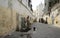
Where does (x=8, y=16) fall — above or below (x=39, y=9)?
below

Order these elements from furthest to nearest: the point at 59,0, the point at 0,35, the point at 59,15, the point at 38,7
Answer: the point at 38,7, the point at 59,0, the point at 59,15, the point at 0,35

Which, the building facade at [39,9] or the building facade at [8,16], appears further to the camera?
the building facade at [39,9]

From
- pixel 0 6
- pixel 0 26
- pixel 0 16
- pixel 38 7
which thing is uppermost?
pixel 38 7

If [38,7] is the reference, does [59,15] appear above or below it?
below

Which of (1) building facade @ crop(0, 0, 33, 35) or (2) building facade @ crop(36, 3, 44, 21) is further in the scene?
(2) building facade @ crop(36, 3, 44, 21)

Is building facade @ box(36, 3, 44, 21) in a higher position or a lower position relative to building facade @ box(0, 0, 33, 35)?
higher

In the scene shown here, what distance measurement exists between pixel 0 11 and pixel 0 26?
0.54 metres

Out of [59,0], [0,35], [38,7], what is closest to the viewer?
[0,35]

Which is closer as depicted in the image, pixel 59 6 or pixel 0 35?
pixel 0 35

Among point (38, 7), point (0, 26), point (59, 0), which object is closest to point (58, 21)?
point (59, 0)

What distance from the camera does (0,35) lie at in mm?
4523

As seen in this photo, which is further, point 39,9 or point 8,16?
point 39,9

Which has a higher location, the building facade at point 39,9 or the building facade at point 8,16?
the building facade at point 39,9

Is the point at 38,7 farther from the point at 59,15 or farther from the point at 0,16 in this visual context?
the point at 0,16
